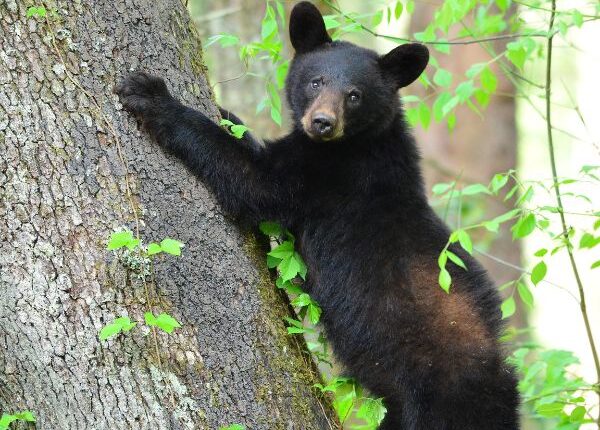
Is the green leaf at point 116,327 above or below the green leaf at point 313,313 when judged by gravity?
above

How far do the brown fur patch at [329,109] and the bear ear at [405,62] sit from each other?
516mm

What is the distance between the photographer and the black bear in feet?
14.1

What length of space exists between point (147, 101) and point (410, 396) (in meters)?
2.21

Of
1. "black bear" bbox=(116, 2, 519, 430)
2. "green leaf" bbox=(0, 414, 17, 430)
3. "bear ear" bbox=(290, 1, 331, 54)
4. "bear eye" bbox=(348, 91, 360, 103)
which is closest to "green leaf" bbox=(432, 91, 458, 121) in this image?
"black bear" bbox=(116, 2, 519, 430)

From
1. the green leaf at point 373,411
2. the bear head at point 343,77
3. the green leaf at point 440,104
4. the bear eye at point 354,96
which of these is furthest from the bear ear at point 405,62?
the green leaf at point 373,411

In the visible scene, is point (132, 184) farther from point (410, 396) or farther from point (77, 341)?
point (410, 396)

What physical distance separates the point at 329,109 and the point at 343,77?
0.40 metres

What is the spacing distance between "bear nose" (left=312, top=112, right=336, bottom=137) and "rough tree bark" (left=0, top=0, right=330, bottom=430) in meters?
0.93

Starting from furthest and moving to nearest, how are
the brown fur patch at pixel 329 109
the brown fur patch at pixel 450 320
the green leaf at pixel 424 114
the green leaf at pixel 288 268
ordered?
the green leaf at pixel 424 114 → the brown fur patch at pixel 329 109 → the brown fur patch at pixel 450 320 → the green leaf at pixel 288 268

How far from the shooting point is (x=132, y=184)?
143 inches

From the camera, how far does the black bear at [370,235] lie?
4.31 m

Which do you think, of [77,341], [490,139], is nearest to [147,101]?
[77,341]

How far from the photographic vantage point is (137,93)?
3.85 meters

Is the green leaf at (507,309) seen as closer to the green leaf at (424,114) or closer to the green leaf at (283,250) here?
the green leaf at (283,250)
